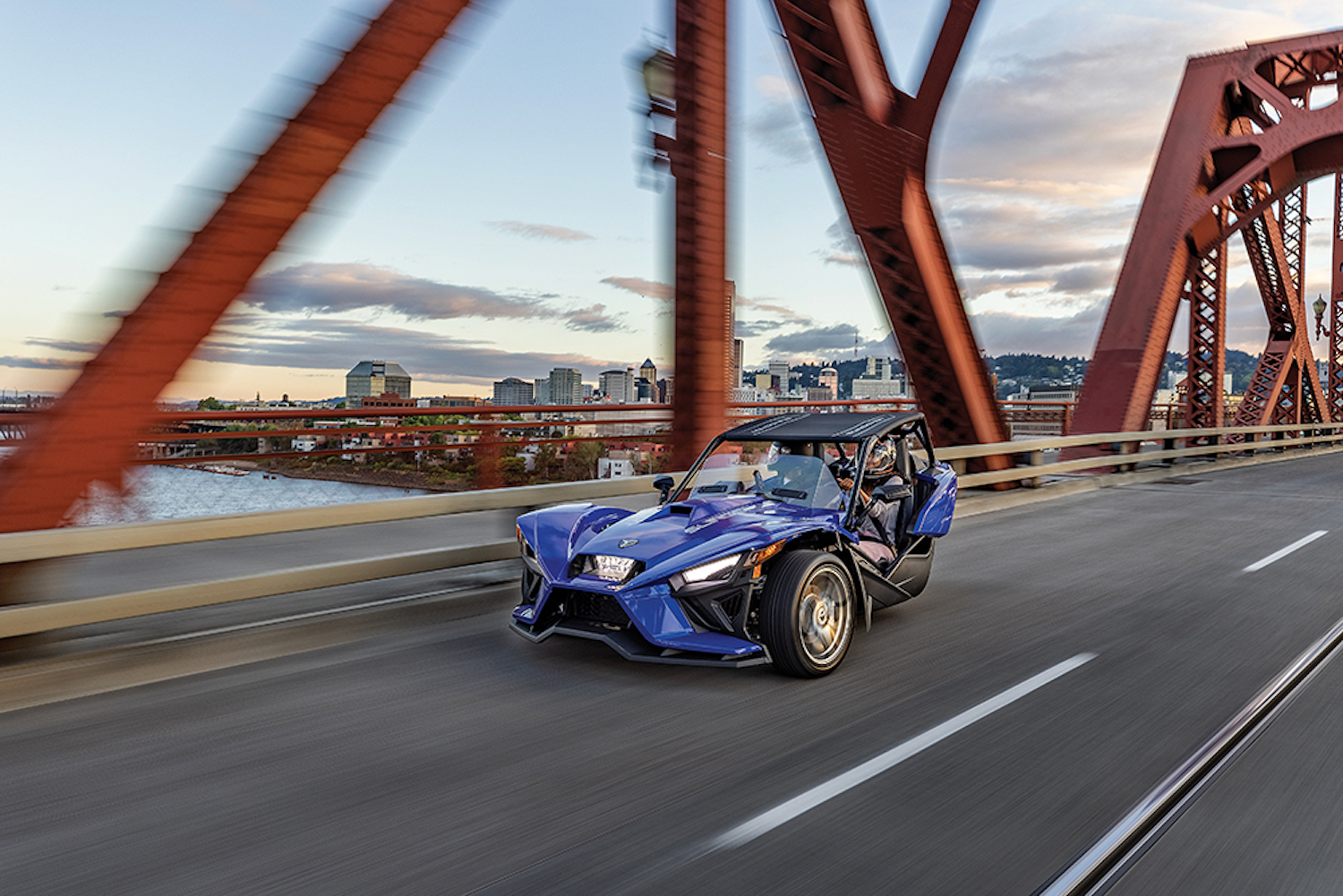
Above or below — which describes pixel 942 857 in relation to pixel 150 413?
below

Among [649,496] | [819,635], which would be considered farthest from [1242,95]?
[819,635]

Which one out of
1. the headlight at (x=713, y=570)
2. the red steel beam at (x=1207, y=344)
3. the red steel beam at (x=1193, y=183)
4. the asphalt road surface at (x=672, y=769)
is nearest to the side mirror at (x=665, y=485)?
the asphalt road surface at (x=672, y=769)

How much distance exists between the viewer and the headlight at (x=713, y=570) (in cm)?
470

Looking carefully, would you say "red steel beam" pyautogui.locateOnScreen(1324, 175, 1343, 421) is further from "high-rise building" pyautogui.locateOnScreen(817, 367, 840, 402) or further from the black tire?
the black tire

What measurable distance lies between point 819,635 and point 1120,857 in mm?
2102

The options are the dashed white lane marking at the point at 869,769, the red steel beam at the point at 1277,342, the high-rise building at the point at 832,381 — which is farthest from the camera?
the red steel beam at the point at 1277,342

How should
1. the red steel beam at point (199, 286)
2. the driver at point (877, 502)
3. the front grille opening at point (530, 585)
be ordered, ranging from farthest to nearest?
the driver at point (877, 502), the front grille opening at point (530, 585), the red steel beam at point (199, 286)

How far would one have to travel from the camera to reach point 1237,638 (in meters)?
5.84

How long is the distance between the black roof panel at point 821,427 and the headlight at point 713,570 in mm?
1513

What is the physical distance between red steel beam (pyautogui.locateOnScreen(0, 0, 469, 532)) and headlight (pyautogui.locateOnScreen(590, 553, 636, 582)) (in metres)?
2.29

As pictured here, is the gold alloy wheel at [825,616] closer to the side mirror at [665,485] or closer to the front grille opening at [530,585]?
the side mirror at [665,485]

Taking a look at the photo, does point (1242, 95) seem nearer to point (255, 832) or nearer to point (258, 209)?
point (258, 209)

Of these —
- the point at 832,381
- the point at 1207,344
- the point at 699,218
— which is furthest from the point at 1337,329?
the point at 699,218

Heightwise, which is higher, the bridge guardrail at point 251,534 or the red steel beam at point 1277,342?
the red steel beam at point 1277,342
